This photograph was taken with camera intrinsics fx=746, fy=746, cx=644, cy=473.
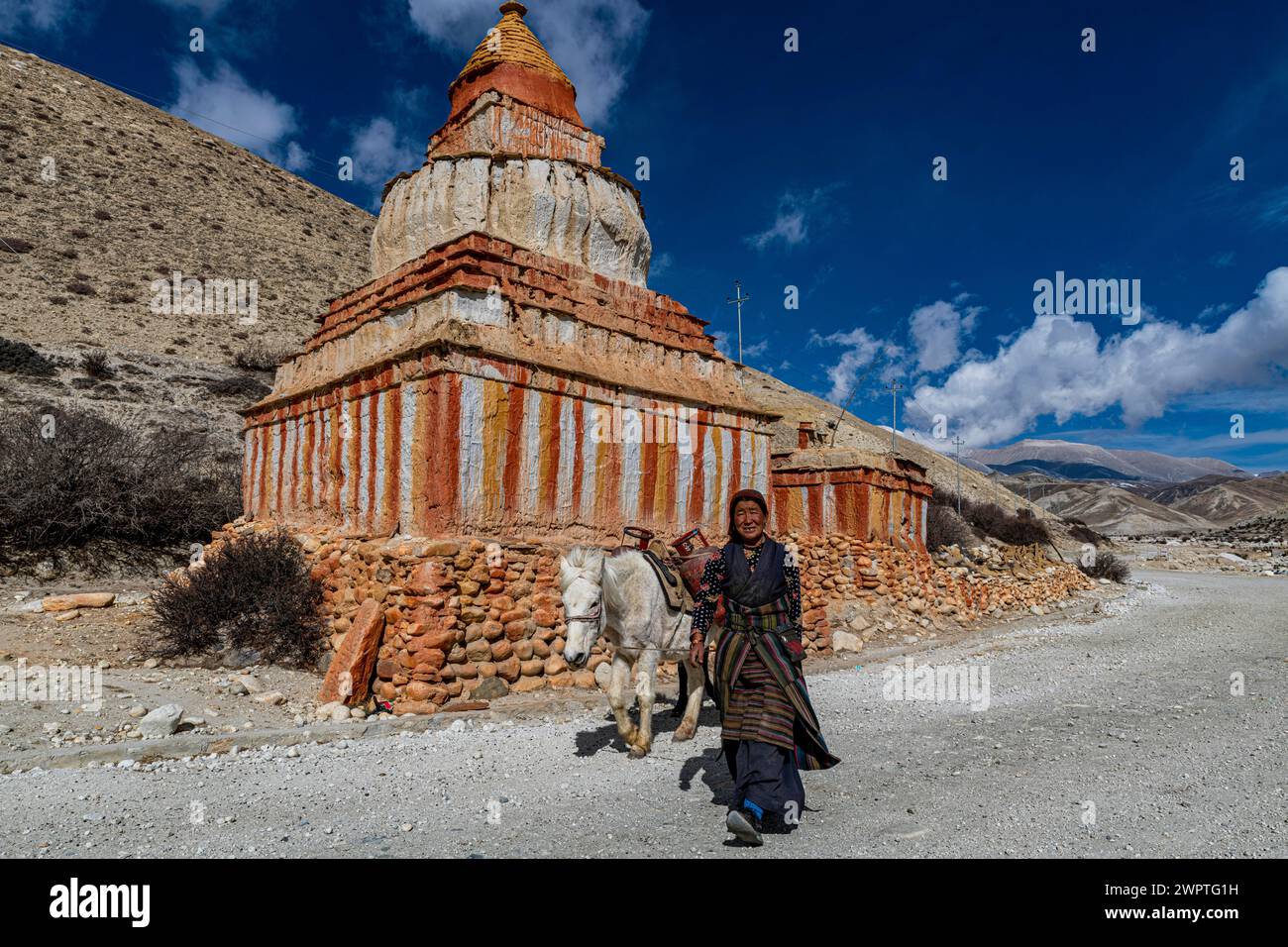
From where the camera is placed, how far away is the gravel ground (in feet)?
13.4

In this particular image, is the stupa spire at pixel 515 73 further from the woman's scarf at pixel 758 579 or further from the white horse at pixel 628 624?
the woman's scarf at pixel 758 579

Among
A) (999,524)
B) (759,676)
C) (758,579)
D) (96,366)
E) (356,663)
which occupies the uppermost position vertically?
(96,366)

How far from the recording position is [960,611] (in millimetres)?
15664

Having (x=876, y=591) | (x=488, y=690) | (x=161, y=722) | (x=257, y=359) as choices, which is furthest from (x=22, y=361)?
(x=876, y=591)

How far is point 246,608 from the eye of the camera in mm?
9633

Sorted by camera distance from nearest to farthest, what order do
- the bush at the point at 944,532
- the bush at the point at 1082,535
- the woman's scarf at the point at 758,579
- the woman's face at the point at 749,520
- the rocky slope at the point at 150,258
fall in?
the woman's scarf at the point at 758,579 < the woman's face at the point at 749,520 < the bush at the point at 944,532 < the rocky slope at the point at 150,258 < the bush at the point at 1082,535

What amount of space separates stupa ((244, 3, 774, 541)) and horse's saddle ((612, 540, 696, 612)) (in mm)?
2779

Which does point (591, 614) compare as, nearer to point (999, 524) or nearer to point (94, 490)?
point (94, 490)

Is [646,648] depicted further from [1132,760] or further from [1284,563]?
[1284,563]

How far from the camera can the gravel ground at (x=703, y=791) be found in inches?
161

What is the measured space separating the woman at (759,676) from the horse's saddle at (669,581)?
1328 mm

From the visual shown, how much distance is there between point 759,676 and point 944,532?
22.0 m

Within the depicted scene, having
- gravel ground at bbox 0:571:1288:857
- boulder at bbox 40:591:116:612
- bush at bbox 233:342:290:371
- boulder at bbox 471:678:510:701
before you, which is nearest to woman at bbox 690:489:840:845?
gravel ground at bbox 0:571:1288:857

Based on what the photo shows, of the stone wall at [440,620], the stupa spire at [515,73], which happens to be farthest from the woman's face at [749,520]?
the stupa spire at [515,73]
